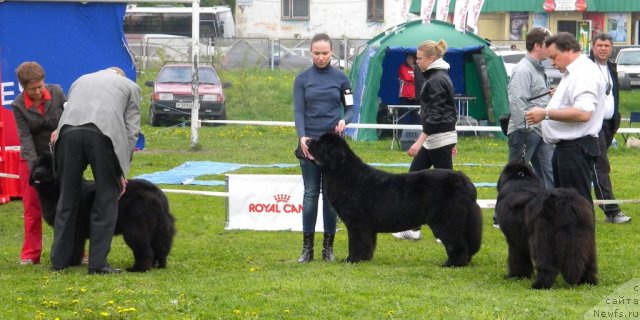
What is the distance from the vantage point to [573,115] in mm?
7223

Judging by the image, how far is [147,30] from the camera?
47.7 meters

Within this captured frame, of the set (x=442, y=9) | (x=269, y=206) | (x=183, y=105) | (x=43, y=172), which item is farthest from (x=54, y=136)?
(x=442, y=9)

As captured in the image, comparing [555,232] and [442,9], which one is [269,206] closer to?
[555,232]

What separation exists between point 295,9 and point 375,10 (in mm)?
4207

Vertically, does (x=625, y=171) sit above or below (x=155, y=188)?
below

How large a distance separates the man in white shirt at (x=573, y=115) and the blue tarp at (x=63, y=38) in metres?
8.28

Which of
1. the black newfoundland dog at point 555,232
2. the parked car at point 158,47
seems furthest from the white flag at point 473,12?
the black newfoundland dog at point 555,232

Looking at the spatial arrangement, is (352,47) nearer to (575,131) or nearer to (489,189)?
(489,189)

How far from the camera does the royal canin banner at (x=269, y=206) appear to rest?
10.4 m

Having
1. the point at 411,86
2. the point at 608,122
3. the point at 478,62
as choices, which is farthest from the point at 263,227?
the point at 478,62

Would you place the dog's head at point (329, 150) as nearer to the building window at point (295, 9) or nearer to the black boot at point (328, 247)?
the black boot at point (328, 247)

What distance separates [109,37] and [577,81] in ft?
30.8

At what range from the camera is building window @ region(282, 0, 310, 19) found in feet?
173

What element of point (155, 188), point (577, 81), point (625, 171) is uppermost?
point (577, 81)
